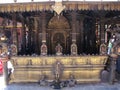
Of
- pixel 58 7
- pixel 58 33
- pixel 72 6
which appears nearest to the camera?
pixel 58 7

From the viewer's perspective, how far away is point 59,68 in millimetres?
12156

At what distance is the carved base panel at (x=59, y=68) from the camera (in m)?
12.2

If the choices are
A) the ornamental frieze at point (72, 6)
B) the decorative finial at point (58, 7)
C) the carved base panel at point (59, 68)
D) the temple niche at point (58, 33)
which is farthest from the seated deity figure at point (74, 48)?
the decorative finial at point (58, 7)

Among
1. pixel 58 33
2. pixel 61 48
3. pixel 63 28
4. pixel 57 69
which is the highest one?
pixel 63 28

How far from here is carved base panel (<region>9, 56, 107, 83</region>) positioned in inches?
479

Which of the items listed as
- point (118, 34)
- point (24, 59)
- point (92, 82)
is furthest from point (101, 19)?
point (24, 59)

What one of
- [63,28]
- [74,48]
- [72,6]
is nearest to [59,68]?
[74,48]

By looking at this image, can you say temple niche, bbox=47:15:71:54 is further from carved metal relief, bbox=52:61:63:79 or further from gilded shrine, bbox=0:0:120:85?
carved metal relief, bbox=52:61:63:79

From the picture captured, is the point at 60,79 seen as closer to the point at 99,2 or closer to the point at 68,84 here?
the point at 68,84

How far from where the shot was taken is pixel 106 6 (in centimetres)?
1091

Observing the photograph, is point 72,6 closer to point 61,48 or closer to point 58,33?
point 61,48

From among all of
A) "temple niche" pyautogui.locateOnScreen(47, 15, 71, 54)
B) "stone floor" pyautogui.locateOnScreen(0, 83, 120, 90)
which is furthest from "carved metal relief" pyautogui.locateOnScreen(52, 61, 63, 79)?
"temple niche" pyautogui.locateOnScreen(47, 15, 71, 54)

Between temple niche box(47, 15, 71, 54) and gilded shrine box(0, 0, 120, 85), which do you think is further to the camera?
temple niche box(47, 15, 71, 54)

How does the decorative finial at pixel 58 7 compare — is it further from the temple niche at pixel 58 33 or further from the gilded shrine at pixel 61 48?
the temple niche at pixel 58 33
